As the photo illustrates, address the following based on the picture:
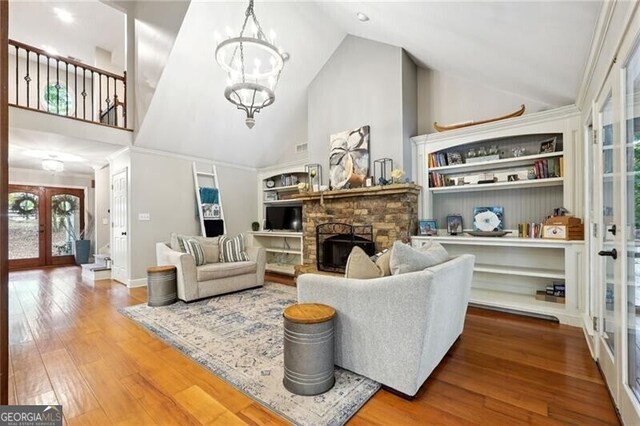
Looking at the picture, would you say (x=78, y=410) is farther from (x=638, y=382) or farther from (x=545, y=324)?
(x=545, y=324)

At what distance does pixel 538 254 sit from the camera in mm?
3688

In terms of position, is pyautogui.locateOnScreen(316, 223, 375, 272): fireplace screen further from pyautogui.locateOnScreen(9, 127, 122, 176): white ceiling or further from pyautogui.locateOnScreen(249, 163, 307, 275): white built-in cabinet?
pyautogui.locateOnScreen(9, 127, 122, 176): white ceiling

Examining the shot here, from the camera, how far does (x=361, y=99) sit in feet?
15.3

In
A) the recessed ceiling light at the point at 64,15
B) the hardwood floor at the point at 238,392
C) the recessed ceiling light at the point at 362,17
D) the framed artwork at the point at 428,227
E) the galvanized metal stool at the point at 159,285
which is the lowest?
the hardwood floor at the point at 238,392

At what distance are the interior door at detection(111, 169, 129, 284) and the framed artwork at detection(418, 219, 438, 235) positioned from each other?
4.79 m

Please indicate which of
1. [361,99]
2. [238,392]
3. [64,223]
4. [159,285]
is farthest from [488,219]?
[64,223]

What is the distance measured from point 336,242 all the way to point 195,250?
219 centimetres

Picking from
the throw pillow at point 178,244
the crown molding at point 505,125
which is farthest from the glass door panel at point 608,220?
the throw pillow at point 178,244

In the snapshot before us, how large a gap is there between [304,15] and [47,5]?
16.5ft

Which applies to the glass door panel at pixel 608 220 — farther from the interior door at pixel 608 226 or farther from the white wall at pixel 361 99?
the white wall at pixel 361 99

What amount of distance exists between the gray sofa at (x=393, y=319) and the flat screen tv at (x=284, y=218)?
149 inches

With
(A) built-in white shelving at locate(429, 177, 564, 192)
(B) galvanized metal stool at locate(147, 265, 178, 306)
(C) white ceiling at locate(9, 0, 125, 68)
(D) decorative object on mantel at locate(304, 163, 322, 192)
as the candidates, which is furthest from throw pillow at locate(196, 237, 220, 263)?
(C) white ceiling at locate(9, 0, 125, 68)

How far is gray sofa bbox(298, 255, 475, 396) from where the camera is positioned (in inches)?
68.1

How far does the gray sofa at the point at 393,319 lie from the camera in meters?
1.73
